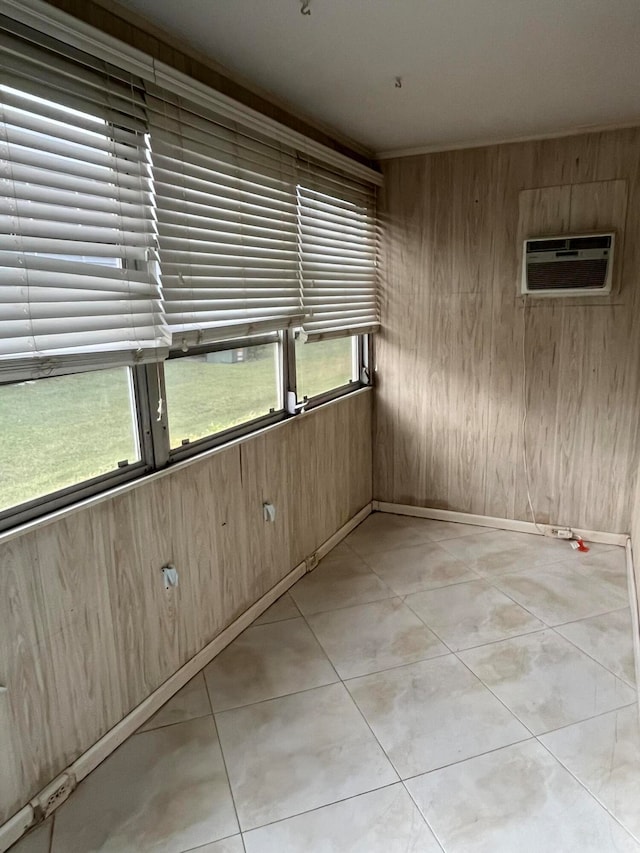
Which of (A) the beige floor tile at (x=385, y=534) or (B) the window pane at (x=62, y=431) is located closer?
(B) the window pane at (x=62, y=431)

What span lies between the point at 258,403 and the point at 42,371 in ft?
4.17

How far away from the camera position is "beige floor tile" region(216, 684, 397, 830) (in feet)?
5.68

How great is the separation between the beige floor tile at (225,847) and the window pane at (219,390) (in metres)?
1.28

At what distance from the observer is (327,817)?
5.47 feet

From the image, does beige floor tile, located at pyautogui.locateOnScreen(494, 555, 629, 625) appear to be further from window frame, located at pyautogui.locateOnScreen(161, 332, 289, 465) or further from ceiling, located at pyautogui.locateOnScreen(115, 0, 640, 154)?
ceiling, located at pyautogui.locateOnScreen(115, 0, 640, 154)

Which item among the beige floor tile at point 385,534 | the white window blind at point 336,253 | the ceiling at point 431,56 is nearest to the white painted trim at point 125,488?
the white window blind at point 336,253

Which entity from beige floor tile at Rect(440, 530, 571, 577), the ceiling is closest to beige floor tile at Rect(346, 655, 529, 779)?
beige floor tile at Rect(440, 530, 571, 577)

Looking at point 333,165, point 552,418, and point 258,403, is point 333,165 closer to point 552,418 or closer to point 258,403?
point 258,403

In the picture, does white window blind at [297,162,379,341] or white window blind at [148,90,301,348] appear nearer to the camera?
white window blind at [148,90,301,348]

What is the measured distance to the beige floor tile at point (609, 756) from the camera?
1.70m

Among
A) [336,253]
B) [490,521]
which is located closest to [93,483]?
[336,253]

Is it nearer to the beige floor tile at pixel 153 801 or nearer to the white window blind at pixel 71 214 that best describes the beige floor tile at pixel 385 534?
the beige floor tile at pixel 153 801

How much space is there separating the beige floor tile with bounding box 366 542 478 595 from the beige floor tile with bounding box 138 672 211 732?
3.77ft

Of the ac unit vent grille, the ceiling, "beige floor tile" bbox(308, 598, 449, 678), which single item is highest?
the ceiling
